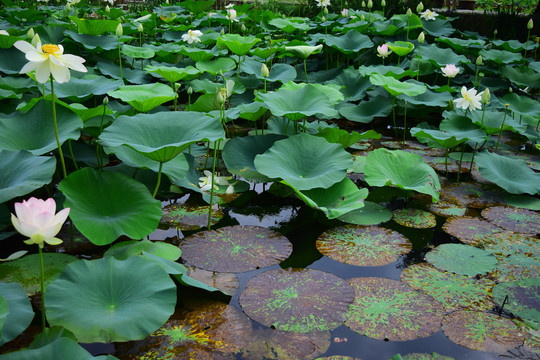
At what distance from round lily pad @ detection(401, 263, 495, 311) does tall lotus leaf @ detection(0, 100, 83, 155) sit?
4.76ft

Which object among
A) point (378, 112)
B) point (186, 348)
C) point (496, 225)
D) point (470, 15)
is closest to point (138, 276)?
point (186, 348)

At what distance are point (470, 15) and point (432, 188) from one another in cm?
476

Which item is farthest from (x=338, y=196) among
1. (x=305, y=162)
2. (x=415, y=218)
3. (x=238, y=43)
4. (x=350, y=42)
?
(x=350, y=42)

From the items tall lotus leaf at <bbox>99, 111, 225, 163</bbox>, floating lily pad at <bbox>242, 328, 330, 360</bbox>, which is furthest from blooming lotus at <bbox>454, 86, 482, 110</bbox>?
floating lily pad at <bbox>242, 328, 330, 360</bbox>

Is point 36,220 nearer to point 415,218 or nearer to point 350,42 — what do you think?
point 415,218

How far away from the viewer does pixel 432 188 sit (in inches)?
85.3

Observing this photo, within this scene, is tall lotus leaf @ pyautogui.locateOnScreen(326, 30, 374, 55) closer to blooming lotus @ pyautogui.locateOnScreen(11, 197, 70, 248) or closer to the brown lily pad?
the brown lily pad

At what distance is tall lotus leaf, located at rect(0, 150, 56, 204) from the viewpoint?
5.03 feet

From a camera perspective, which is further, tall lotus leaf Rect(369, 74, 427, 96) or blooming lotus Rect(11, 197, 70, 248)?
tall lotus leaf Rect(369, 74, 427, 96)

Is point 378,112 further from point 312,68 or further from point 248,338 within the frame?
point 248,338

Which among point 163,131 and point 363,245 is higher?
point 163,131

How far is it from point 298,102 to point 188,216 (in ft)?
3.00

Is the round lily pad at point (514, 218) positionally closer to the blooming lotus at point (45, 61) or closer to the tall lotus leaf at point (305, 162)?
the tall lotus leaf at point (305, 162)

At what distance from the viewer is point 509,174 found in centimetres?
247
